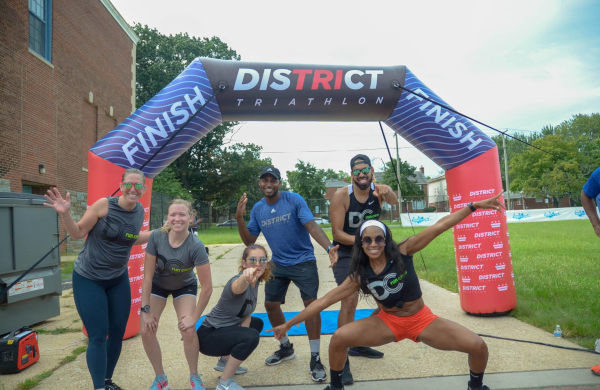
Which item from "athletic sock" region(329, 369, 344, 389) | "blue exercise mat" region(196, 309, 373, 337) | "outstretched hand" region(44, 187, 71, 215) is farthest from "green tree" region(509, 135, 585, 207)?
"outstretched hand" region(44, 187, 71, 215)

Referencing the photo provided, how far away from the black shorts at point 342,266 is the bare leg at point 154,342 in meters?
1.77

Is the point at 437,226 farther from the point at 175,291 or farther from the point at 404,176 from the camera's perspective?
the point at 404,176

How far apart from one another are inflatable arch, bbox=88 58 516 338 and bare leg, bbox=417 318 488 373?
265cm

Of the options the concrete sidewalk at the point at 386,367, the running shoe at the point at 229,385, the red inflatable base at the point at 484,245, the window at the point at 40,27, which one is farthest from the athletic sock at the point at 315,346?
the window at the point at 40,27

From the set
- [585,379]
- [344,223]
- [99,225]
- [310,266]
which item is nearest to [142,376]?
[99,225]

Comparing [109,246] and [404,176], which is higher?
[404,176]

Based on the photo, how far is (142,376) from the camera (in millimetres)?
3885

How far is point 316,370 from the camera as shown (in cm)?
369

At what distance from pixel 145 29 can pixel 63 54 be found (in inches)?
983

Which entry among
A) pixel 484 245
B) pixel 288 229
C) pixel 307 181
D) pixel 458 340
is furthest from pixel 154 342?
pixel 307 181

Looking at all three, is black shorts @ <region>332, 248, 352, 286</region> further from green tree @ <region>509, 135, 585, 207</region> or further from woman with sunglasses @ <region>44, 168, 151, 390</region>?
green tree @ <region>509, 135, 585, 207</region>

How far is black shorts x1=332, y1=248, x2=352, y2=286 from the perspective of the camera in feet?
13.8

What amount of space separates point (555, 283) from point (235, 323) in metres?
→ 6.54

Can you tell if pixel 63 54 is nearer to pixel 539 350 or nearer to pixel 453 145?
pixel 453 145
